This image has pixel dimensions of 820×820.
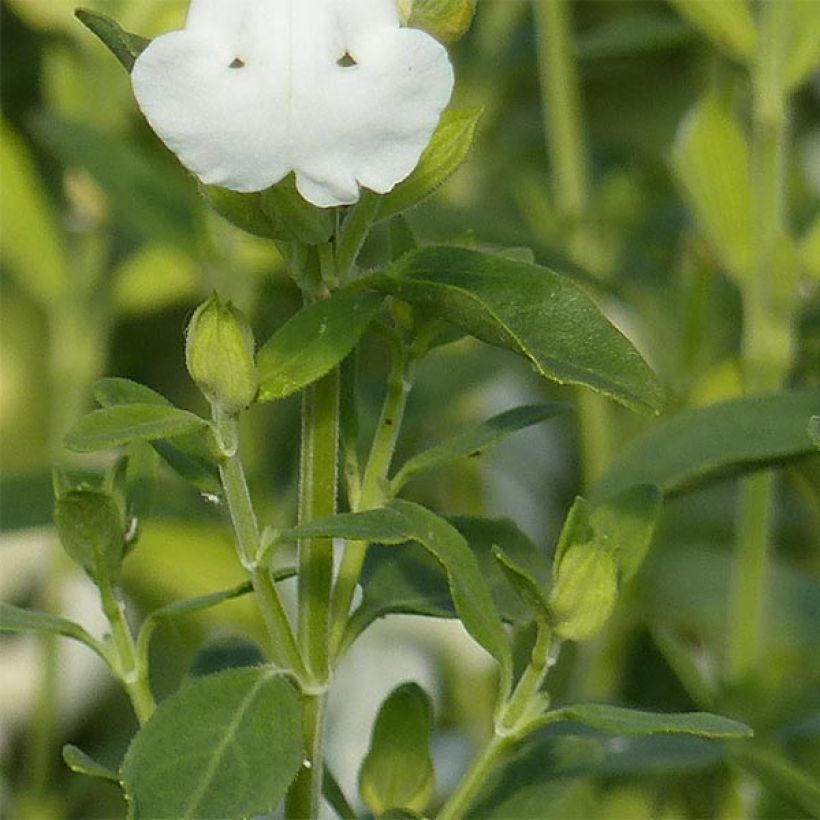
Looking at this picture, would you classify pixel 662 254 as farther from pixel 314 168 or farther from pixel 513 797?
pixel 314 168

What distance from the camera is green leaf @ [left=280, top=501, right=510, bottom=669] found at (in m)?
0.50

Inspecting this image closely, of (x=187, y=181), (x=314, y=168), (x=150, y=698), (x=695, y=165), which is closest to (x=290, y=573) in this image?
(x=150, y=698)

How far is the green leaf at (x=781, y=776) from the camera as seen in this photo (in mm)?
648

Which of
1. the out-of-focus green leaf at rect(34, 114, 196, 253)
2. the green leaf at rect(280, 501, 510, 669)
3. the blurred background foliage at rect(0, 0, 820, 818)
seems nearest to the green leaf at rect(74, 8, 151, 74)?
the green leaf at rect(280, 501, 510, 669)

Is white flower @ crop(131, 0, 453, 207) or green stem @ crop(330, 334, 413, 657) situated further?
green stem @ crop(330, 334, 413, 657)

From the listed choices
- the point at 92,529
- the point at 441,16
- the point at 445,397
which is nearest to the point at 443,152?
the point at 441,16

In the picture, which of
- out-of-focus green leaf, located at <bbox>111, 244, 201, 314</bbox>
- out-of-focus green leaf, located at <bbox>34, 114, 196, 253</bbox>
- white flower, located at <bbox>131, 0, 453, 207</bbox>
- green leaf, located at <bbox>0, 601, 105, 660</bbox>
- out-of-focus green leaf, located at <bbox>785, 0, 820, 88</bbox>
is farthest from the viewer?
out-of-focus green leaf, located at <bbox>111, 244, 201, 314</bbox>

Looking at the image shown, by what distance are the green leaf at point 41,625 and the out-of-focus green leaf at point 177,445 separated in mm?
60

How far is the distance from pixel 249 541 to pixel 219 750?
61 millimetres

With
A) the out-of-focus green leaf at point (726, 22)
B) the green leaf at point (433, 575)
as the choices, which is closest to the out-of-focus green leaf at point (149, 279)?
the out-of-focus green leaf at point (726, 22)

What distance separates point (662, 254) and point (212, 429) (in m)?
0.69

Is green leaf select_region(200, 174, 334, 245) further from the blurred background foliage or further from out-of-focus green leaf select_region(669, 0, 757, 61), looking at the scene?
out-of-focus green leaf select_region(669, 0, 757, 61)

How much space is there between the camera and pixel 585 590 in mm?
551

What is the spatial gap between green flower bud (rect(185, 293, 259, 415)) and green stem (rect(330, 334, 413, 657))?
69 millimetres
